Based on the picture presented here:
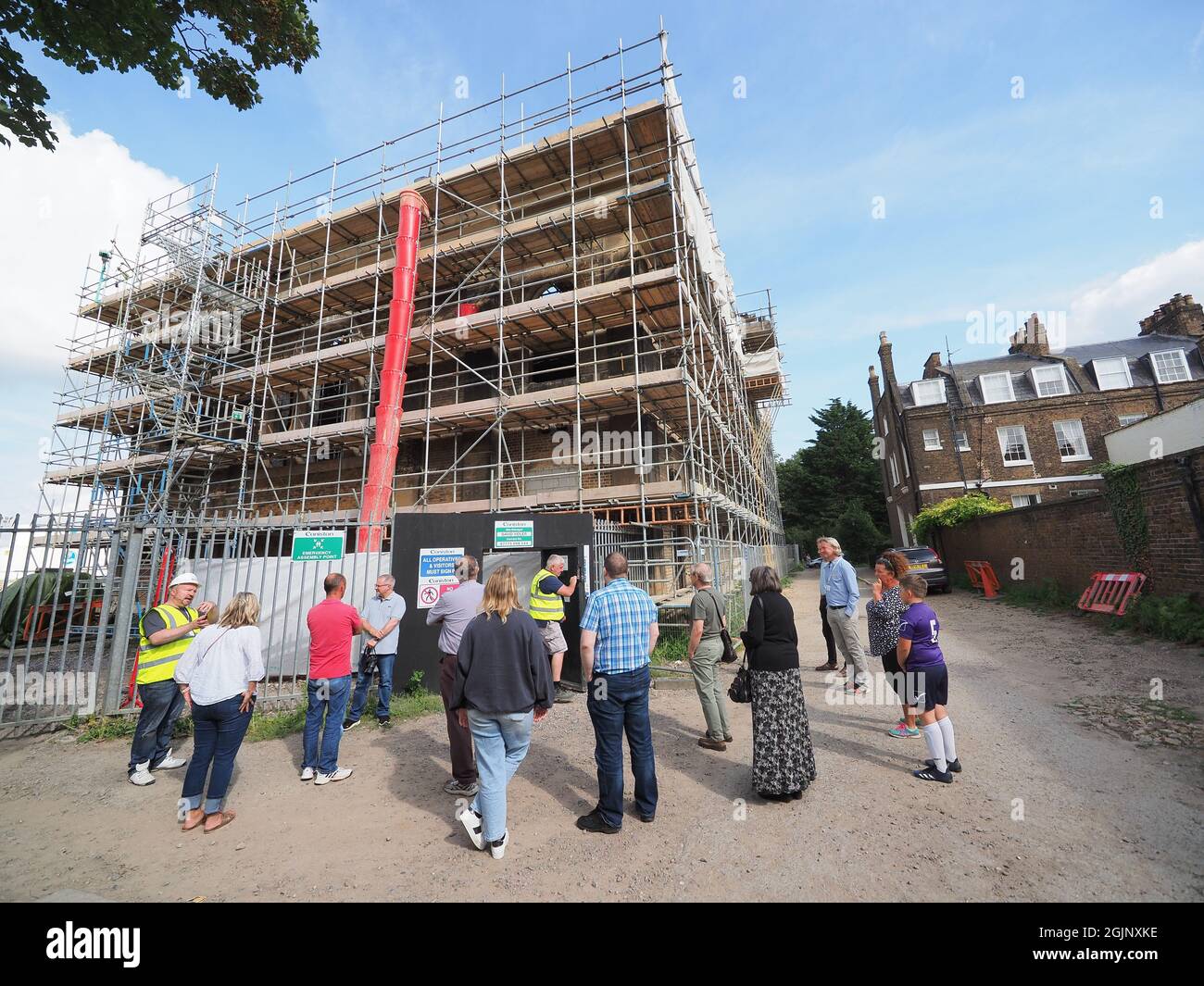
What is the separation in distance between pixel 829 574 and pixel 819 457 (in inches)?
1435

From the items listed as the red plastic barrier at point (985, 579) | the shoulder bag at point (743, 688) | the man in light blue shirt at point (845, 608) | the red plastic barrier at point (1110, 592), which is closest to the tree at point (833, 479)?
the red plastic barrier at point (985, 579)

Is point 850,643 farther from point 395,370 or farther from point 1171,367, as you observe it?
point 1171,367

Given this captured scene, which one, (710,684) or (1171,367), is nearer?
(710,684)

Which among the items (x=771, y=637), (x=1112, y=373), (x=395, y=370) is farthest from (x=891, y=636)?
(x=1112, y=373)

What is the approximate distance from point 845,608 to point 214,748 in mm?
6775

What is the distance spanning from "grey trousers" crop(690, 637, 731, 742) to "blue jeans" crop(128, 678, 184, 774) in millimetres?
4979

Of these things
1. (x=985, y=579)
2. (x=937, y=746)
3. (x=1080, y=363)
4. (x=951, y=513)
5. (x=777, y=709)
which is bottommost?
(x=937, y=746)

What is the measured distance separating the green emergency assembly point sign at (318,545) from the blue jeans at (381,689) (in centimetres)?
178

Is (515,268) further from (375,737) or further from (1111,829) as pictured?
(1111,829)

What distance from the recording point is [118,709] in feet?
20.1

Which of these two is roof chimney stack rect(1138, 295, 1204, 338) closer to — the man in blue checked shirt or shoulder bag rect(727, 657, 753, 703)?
shoulder bag rect(727, 657, 753, 703)

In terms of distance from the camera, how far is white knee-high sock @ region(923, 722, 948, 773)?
13.5ft

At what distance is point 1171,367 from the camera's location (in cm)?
2262
